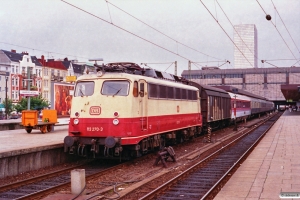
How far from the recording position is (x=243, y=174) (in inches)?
490

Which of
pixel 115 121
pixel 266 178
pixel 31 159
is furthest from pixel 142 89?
pixel 266 178

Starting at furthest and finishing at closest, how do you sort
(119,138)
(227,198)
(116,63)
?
(116,63), (119,138), (227,198)

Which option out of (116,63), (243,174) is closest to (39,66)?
(116,63)

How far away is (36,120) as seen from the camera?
23.9 meters

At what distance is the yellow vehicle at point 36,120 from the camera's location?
78.3 feet

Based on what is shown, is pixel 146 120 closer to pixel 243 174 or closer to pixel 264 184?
pixel 243 174

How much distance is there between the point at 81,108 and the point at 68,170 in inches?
89.9

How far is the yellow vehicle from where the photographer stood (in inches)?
939

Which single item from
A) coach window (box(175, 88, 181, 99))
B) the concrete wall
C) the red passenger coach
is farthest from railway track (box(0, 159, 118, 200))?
coach window (box(175, 88, 181, 99))

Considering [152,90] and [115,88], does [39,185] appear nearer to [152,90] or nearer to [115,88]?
[115,88]

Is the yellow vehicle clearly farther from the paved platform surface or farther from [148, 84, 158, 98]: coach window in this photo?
[148, 84, 158, 98]: coach window

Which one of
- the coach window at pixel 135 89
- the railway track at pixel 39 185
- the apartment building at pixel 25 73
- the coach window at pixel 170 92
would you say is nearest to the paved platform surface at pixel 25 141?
the railway track at pixel 39 185

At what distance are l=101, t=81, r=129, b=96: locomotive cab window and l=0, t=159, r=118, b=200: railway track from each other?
2.71 m

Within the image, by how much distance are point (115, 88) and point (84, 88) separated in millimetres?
1325
